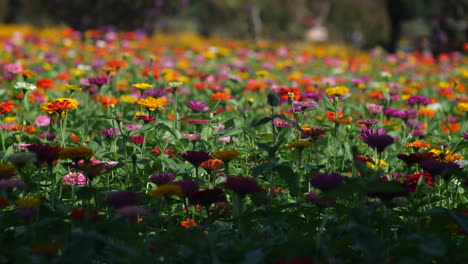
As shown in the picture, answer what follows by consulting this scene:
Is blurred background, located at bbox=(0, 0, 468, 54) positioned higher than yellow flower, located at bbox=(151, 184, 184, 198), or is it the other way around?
blurred background, located at bbox=(0, 0, 468, 54)

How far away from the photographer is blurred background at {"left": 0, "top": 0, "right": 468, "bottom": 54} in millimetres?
11172

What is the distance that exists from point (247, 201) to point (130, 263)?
109 centimetres

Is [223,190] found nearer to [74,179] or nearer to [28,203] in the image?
[74,179]

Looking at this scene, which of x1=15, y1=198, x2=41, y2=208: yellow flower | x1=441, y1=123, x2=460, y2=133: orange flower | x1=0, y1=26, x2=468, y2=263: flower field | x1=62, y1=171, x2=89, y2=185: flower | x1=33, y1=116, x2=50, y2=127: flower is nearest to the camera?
x1=0, y1=26, x2=468, y2=263: flower field

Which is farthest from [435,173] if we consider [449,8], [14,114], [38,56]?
[449,8]

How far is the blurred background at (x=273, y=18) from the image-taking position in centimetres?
1117

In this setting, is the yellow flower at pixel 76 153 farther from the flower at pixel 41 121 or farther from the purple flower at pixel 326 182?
the flower at pixel 41 121

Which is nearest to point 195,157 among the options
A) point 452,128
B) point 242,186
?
point 242,186

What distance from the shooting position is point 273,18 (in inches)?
752

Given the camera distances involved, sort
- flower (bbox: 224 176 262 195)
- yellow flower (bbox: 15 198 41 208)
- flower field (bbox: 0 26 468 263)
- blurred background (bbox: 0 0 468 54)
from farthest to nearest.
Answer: blurred background (bbox: 0 0 468 54), flower (bbox: 224 176 262 195), yellow flower (bbox: 15 198 41 208), flower field (bbox: 0 26 468 263)

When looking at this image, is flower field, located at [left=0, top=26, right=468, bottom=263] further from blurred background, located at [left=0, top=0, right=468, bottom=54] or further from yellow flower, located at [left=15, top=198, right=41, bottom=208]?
blurred background, located at [left=0, top=0, right=468, bottom=54]

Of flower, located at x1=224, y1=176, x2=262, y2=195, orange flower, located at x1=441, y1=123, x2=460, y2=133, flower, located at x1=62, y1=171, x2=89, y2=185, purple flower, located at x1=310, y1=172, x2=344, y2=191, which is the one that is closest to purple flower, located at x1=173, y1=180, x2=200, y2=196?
flower, located at x1=224, y1=176, x2=262, y2=195

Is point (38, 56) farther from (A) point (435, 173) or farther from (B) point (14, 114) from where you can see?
(A) point (435, 173)

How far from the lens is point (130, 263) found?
1.43 meters
